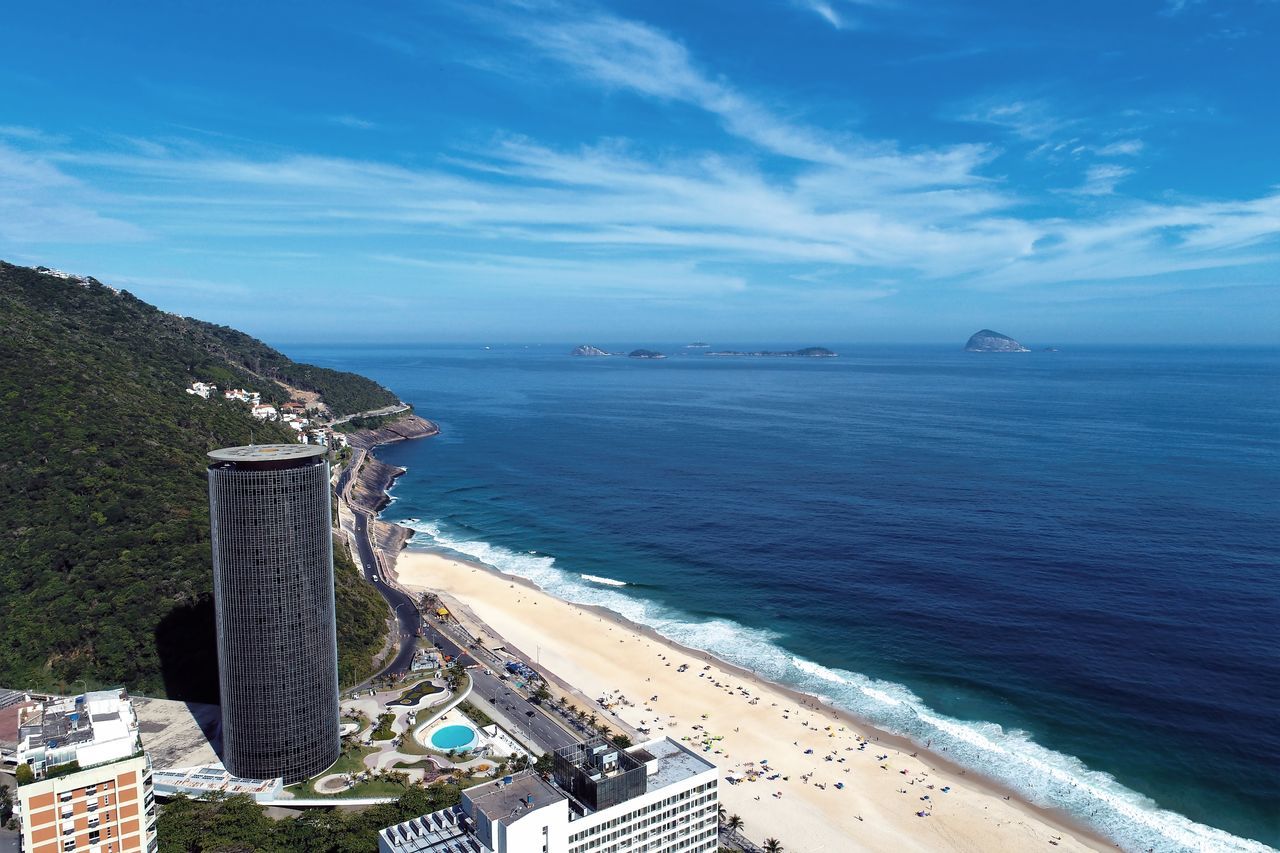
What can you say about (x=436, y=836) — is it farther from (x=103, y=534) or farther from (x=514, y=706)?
(x=103, y=534)

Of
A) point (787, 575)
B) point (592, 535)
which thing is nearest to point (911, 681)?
point (787, 575)

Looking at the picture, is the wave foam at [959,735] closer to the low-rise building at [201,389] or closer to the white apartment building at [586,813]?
the white apartment building at [586,813]

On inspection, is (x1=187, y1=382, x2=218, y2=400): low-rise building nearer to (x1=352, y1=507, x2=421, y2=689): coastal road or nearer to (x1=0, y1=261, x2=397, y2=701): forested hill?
(x1=0, y1=261, x2=397, y2=701): forested hill

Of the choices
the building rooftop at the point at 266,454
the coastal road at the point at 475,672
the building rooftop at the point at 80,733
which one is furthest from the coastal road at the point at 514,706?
the building rooftop at the point at 80,733

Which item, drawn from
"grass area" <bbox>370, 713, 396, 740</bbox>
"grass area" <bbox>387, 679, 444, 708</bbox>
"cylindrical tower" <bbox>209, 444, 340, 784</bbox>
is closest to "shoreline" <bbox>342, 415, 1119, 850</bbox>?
"grass area" <bbox>387, 679, 444, 708</bbox>

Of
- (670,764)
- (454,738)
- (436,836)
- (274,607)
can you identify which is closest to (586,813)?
(670,764)

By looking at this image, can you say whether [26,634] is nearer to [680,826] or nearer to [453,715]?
[453,715]
